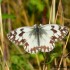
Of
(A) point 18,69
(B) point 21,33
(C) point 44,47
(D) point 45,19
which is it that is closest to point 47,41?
(C) point 44,47

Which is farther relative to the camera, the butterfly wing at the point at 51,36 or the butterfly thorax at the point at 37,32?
the butterfly thorax at the point at 37,32

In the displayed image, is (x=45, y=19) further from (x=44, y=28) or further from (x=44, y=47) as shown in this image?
(x=44, y=47)

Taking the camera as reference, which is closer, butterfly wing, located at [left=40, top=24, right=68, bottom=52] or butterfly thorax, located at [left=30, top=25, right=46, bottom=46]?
butterfly wing, located at [left=40, top=24, right=68, bottom=52]
